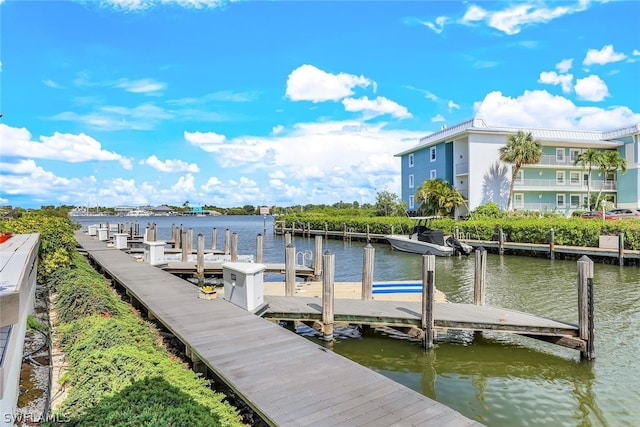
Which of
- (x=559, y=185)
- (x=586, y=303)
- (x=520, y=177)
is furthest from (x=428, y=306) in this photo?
(x=559, y=185)

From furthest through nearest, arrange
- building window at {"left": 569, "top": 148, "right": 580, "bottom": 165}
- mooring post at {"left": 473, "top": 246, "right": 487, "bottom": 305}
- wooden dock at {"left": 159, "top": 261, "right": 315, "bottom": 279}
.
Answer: building window at {"left": 569, "top": 148, "right": 580, "bottom": 165} → wooden dock at {"left": 159, "top": 261, "right": 315, "bottom": 279} → mooring post at {"left": 473, "top": 246, "right": 487, "bottom": 305}

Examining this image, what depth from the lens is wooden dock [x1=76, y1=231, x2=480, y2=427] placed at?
15.2 ft

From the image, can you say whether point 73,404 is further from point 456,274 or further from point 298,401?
point 456,274

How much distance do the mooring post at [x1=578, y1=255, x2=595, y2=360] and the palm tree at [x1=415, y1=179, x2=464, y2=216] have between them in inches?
1237

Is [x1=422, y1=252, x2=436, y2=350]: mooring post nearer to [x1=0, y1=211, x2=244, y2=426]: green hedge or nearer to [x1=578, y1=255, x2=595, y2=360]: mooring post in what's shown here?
[x1=578, y1=255, x2=595, y2=360]: mooring post

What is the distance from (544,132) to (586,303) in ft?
129

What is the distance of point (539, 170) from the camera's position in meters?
42.1

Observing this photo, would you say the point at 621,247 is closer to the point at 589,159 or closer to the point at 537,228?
the point at 537,228

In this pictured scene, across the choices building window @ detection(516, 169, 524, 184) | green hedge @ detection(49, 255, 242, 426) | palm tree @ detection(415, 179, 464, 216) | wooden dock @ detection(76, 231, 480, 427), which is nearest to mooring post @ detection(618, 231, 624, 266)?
palm tree @ detection(415, 179, 464, 216)

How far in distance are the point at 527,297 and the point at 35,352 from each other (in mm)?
14711

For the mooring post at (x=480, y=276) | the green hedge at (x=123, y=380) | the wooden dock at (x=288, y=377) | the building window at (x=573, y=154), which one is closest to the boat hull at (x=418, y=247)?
the mooring post at (x=480, y=276)

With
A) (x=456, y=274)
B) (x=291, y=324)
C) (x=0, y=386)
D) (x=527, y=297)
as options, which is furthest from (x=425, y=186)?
(x=0, y=386)

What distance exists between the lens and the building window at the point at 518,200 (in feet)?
137

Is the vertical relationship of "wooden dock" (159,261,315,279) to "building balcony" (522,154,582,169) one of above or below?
below
